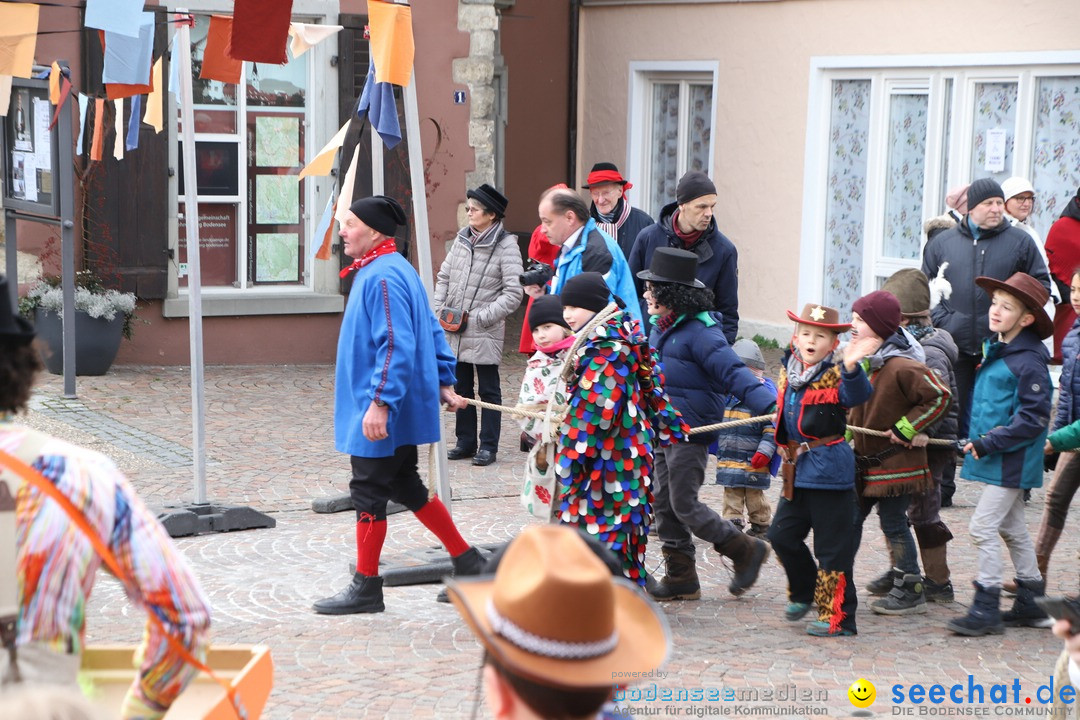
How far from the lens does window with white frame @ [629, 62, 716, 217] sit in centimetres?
1608

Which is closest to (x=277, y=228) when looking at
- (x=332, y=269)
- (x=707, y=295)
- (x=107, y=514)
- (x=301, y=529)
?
(x=332, y=269)

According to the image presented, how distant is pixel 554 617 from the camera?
2250 millimetres

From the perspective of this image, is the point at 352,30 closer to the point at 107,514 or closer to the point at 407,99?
the point at 407,99

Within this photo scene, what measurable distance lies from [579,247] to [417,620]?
2.65 m

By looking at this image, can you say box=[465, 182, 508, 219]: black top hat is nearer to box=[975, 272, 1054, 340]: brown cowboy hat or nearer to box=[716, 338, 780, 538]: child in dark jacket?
box=[716, 338, 780, 538]: child in dark jacket

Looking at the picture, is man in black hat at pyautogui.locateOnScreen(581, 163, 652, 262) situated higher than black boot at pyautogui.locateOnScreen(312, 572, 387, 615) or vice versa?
man in black hat at pyautogui.locateOnScreen(581, 163, 652, 262)

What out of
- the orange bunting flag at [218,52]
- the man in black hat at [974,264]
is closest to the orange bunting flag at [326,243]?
the orange bunting flag at [218,52]

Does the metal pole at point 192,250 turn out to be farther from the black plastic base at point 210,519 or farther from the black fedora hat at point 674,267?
the black fedora hat at point 674,267

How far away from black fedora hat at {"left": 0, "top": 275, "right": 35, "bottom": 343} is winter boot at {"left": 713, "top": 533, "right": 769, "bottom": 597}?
4.36 m

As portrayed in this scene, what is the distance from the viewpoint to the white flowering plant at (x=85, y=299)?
11.8 meters

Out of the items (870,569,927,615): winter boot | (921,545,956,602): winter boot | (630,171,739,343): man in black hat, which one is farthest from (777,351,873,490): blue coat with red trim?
(630,171,739,343): man in black hat

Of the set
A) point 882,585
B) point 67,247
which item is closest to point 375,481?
point 882,585

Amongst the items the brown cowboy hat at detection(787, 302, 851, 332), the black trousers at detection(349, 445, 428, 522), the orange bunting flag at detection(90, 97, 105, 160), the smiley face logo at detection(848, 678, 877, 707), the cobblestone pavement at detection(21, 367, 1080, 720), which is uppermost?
the orange bunting flag at detection(90, 97, 105, 160)

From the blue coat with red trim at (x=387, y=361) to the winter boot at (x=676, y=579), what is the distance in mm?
1275
